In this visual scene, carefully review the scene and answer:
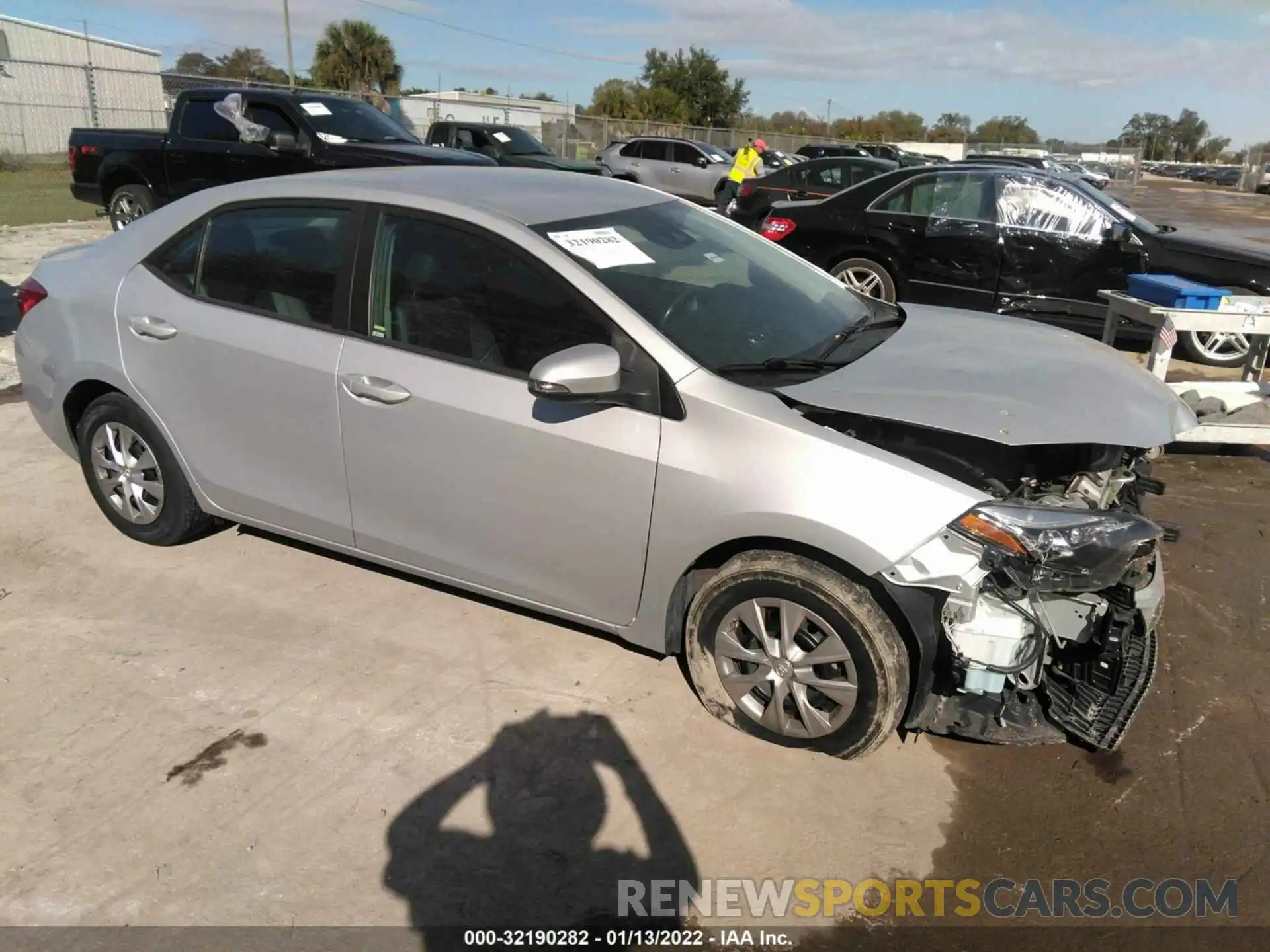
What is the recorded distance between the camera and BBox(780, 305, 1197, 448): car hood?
2.82 m

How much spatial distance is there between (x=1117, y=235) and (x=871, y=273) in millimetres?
2100

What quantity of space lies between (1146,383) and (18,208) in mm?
18670

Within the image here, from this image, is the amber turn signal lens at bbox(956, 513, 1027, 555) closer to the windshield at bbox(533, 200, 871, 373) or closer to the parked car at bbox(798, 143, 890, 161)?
the windshield at bbox(533, 200, 871, 373)

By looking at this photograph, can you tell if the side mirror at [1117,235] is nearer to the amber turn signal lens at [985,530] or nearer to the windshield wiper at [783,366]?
the windshield wiper at [783,366]

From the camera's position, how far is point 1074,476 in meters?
3.19

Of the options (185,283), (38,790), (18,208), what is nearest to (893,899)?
(38,790)

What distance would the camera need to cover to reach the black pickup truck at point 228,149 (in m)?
10.1

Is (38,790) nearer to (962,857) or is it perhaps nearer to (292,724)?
(292,724)

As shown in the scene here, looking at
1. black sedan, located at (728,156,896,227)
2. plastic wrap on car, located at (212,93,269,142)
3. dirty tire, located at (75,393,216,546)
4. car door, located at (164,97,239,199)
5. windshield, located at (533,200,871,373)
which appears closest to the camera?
windshield, located at (533,200,871,373)

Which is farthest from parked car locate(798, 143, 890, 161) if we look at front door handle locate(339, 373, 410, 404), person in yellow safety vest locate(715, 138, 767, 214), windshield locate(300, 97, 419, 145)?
front door handle locate(339, 373, 410, 404)

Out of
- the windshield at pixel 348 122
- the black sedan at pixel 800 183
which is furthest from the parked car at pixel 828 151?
the windshield at pixel 348 122

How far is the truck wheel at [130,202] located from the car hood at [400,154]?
10.9ft

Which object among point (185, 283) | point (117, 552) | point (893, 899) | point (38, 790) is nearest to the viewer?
point (893, 899)

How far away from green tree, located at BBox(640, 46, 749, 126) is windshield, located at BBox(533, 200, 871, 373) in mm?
56683
